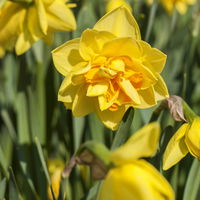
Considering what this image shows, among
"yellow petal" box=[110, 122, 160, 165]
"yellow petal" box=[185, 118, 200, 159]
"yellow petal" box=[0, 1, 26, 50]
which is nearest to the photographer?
"yellow petal" box=[110, 122, 160, 165]

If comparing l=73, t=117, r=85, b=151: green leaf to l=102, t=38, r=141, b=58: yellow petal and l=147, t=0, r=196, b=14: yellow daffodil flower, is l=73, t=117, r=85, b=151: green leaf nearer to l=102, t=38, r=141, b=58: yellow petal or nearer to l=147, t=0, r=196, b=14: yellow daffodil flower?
l=102, t=38, r=141, b=58: yellow petal

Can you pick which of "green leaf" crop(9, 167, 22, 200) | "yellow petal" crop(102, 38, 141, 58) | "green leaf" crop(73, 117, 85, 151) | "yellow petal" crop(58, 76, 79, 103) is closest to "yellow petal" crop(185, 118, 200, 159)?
"yellow petal" crop(102, 38, 141, 58)

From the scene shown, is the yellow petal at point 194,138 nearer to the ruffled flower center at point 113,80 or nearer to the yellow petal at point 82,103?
the ruffled flower center at point 113,80

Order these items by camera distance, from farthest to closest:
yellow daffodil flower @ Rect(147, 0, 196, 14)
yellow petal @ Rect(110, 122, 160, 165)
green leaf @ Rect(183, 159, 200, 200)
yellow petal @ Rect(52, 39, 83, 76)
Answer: yellow daffodil flower @ Rect(147, 0, 196, 14) < green leaf @ Rect(183, 159, 200, 200) < yellow petal @ Rect(52, 39, 83, 76) < yellow petal @ Rect(110, 122, 160, 165)

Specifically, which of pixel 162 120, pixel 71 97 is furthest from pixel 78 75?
pixel 162 120

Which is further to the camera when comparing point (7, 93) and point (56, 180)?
point (7, 93)

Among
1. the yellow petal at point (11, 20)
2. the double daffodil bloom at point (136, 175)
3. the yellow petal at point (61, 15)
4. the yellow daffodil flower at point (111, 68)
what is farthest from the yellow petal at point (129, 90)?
the yellow petal at point (11, 20)

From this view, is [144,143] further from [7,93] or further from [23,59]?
[7,93]
